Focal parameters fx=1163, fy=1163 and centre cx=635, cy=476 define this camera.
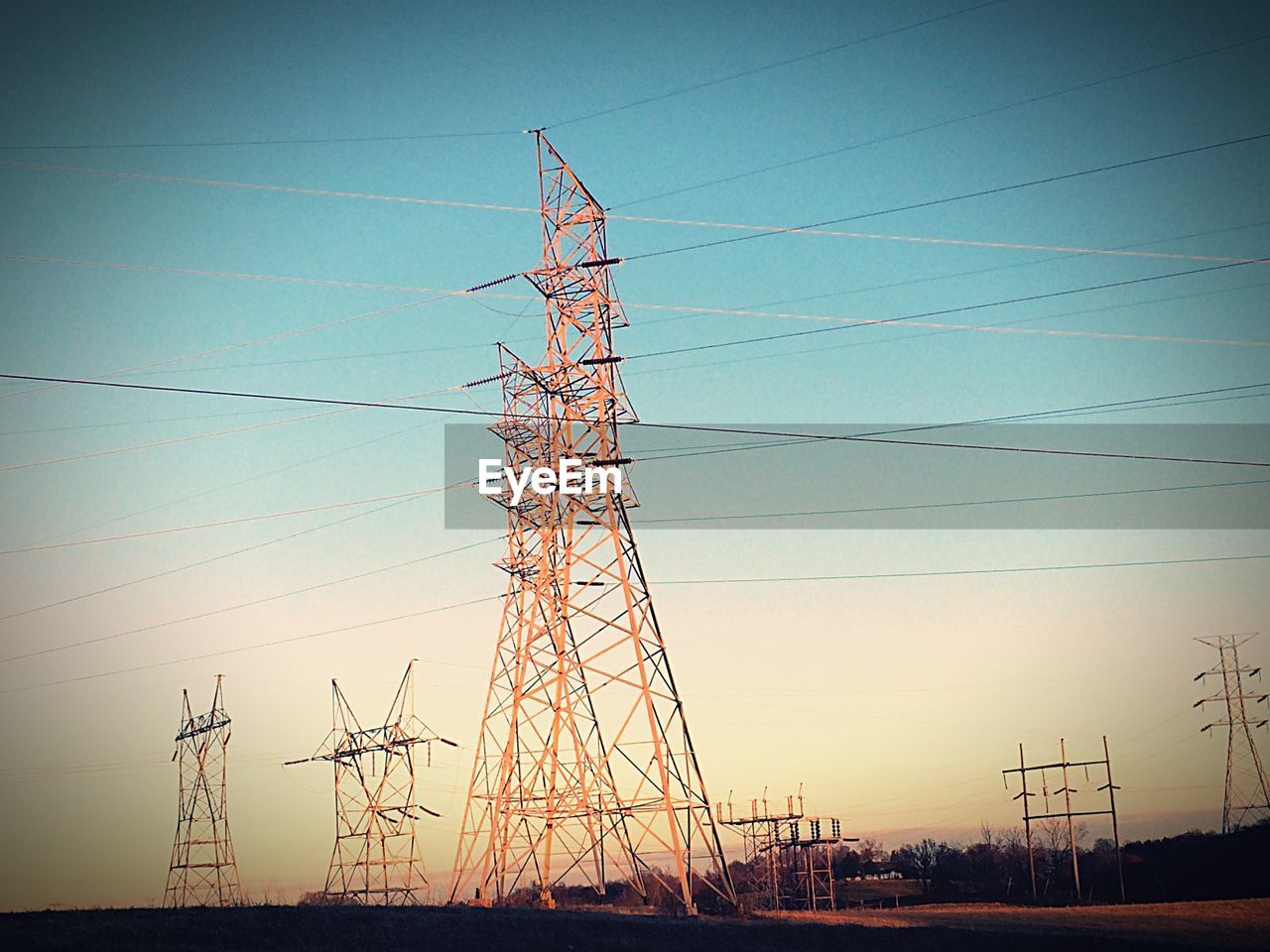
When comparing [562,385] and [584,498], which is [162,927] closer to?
[584,498]

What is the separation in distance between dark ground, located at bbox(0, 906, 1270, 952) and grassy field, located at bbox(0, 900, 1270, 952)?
0.03 metres

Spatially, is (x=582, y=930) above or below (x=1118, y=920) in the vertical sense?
above

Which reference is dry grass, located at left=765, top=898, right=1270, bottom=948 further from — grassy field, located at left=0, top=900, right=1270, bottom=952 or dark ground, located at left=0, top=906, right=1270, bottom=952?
dark ground, located at left=0, top=906, right=1270, bottom=952

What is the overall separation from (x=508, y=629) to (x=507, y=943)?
10794 millimetres

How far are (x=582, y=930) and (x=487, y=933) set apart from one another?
7.99ft

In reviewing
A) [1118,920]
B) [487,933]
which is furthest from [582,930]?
[1118,920]

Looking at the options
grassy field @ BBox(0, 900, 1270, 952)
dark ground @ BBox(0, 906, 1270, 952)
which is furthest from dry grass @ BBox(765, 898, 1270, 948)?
dark ground @ BBox(0, 906, 1270, 952)

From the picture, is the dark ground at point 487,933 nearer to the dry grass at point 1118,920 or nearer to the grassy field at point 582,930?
the grassy field at point 582,930

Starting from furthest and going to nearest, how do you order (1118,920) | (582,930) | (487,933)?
(1118,920), (582,930), (487,933)

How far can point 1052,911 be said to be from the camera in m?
39.6

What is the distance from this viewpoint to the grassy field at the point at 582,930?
65.7ft

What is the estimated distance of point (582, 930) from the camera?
83.0 feet

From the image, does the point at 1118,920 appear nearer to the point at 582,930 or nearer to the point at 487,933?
the point at 582,930

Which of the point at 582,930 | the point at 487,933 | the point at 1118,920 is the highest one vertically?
the point at 487,933
